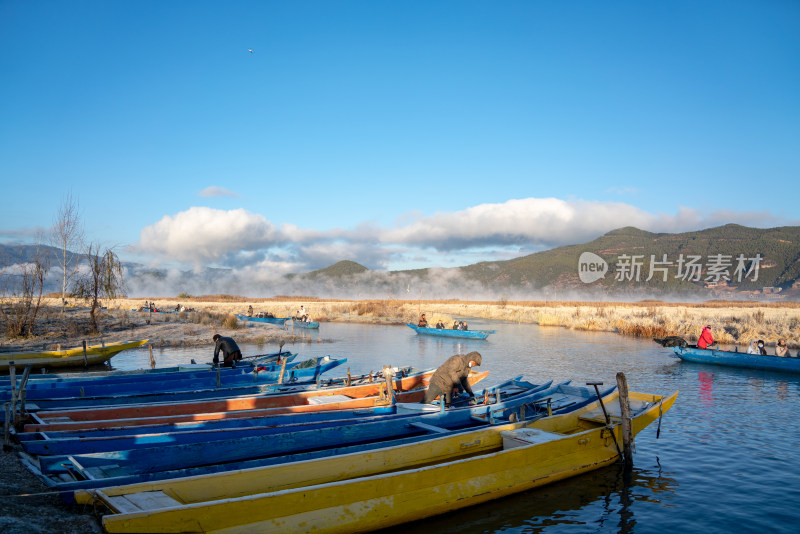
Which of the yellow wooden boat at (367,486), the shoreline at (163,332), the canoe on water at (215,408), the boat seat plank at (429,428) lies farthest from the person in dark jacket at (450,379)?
the shoreline at (163,332)

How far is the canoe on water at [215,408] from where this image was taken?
9531 mm

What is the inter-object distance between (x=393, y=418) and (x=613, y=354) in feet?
70.6

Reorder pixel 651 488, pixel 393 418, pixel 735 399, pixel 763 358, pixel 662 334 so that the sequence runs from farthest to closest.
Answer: pixel 662 334 → pixel 763 358 → pixel 735 399 → pixel 393 418 → pixel 651 488

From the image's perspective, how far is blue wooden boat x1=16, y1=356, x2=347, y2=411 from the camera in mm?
11672

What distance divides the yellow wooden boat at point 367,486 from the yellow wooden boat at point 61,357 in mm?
17032

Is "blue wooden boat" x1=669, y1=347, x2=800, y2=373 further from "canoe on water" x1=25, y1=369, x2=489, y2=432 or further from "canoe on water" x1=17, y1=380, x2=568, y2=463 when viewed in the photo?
"canoe on water" x1=25, y1=369, x2=489, y2=432

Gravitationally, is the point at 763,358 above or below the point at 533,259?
below

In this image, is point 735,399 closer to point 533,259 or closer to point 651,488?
point 651,488

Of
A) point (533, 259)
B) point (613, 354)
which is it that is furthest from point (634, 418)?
point (533, 259)

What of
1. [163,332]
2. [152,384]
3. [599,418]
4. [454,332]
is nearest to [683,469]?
[599,418]

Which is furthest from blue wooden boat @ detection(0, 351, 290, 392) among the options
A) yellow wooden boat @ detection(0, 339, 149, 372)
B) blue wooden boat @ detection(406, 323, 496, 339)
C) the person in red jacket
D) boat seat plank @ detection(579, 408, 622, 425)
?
the person in red jacket

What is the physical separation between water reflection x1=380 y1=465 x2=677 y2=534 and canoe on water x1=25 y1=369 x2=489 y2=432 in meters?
3.81

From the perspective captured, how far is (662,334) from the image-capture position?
3553cm

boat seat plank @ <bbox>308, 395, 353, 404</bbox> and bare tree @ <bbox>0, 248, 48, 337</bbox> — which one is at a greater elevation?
bare tree @ <bbox>0, 248, 48, 337</bbox>
